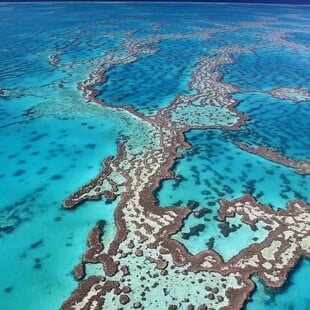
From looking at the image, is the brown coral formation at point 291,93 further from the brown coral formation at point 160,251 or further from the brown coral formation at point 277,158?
the brown coral formation at point 160,251

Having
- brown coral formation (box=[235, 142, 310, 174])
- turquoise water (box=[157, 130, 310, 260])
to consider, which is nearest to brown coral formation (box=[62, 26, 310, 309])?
turquoise water (box=[157, 130, 310, 260])

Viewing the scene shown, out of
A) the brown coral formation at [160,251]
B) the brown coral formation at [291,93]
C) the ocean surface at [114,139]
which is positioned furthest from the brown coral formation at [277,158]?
the brown coral formation at [291,93]

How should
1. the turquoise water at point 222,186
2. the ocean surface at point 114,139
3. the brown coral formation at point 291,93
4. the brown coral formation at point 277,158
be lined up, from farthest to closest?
the brown coral formation at point 291,93 < the brown coral formation at point 277,158 < the turquoise water at point 222,186 < the ocean surface at point 114,139

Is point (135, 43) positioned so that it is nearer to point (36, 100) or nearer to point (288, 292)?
point (36, 100)

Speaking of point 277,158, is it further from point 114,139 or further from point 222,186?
point 114,139

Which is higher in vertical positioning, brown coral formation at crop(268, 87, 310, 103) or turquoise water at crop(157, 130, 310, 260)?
turquoise water at crop(157, 130, 310, 260)

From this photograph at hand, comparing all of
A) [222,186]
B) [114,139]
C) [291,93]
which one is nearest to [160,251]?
[222,186]

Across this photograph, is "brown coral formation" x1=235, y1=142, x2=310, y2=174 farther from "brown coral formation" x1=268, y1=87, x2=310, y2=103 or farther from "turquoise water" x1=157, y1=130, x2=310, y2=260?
"brown coral formation" x1=268, y1=87, x2=310, y2=103

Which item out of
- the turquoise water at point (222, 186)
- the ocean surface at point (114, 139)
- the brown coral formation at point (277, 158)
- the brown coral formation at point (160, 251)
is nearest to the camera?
the brown coral formation at point (160, 251)
